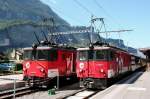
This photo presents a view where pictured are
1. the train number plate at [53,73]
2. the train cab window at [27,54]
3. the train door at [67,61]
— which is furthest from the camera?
the train door at [67,61]

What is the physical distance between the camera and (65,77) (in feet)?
74.2

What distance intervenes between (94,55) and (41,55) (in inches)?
134

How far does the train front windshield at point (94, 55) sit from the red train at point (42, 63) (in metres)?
1.52

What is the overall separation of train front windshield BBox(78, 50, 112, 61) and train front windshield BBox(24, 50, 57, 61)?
175cm

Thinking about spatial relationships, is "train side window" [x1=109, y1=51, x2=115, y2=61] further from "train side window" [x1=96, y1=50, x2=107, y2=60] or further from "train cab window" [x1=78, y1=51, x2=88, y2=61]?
"train cab window" [x1=78, y1=51, x2=88, y2=61]

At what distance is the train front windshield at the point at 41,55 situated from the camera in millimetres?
19891

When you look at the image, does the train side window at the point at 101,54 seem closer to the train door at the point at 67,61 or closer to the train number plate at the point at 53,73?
the train door at the point at 67,61

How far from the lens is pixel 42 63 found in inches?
786

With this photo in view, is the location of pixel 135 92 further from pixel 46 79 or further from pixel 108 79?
pixel 46 79

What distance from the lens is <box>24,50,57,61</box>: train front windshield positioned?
19.9 metres

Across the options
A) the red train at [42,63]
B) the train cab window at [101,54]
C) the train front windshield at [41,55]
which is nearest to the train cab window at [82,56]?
the train cab window at [101,54]

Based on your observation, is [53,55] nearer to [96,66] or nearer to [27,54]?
[27,54]

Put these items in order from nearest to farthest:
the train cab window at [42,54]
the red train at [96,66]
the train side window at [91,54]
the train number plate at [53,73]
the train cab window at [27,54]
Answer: the red train at [96,66]
the train number plate at [53,73]
the train cab window at [42,54]
the train side window at [91,54]
the train cab window at [27,54]

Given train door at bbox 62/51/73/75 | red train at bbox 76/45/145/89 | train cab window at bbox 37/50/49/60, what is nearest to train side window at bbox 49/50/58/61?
train cab window at bbox 37/50/49/60
